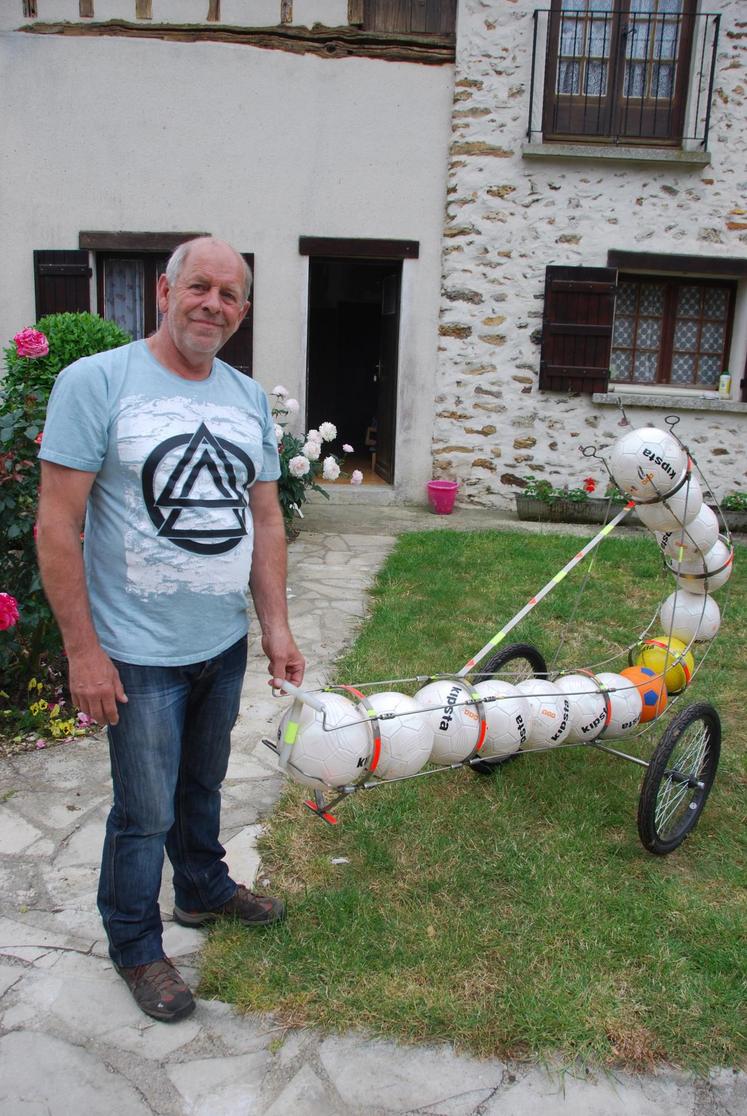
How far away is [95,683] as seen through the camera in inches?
79.8

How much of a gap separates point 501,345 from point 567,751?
18.5 ft

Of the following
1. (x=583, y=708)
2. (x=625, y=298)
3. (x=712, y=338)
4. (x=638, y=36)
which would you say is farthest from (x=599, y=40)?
(x=583, y=708)

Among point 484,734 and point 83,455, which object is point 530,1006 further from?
point 83,455

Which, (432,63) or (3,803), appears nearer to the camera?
(3,803)

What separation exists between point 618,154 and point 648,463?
621 cm

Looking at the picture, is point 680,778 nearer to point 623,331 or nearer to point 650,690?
point 650,690

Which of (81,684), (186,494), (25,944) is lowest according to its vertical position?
(25,944)

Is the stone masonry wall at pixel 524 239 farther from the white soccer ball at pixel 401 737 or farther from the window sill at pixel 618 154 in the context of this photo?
the white soccer ball at pixel 401 737

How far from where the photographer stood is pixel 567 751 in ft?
12.2

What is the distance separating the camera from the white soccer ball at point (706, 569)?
3377mm

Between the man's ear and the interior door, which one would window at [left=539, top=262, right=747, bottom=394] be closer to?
the interior door

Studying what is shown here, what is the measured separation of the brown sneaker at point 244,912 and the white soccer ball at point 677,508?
179cm

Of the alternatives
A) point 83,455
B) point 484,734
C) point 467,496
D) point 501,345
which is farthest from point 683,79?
point 83,455

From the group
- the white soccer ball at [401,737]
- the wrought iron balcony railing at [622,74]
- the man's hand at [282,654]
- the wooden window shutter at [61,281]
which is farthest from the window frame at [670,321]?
the man's hand at [282,654]
